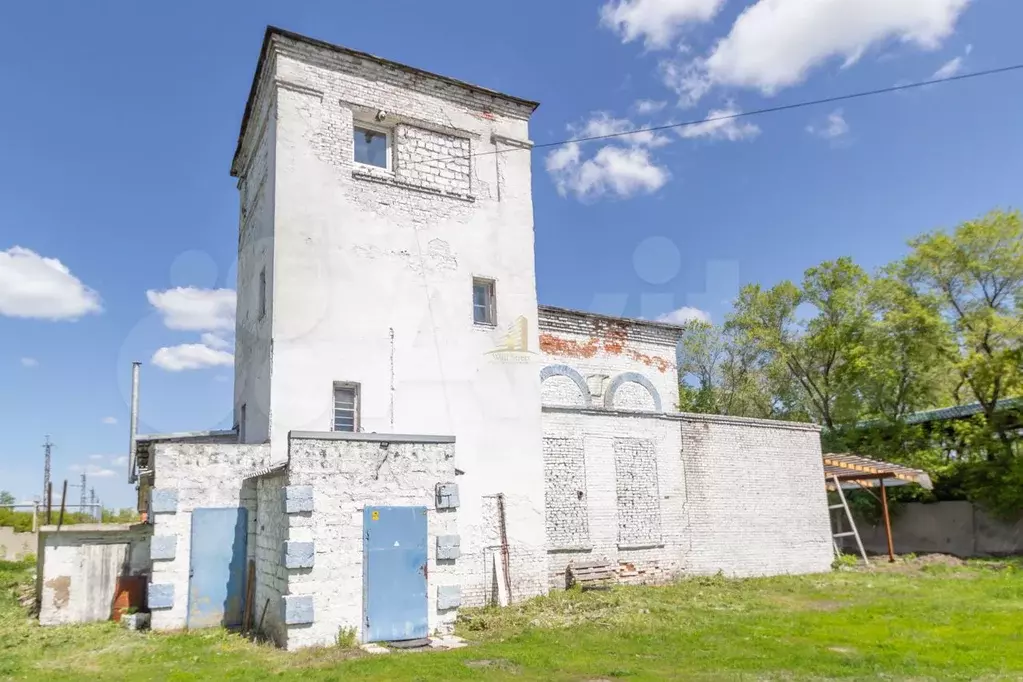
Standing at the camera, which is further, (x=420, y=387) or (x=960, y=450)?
(x=960, y=450)

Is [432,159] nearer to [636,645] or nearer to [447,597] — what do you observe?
[447,597]

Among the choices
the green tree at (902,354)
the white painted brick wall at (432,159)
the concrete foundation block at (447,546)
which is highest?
the white painted brick wall at (432,159)

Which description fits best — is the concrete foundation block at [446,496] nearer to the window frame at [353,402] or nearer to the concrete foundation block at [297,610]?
the concrete foundation block at [297,610]

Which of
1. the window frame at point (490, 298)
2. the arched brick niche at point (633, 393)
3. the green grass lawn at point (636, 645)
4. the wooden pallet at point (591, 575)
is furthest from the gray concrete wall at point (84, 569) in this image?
the arched brick niche at point (633, 393)

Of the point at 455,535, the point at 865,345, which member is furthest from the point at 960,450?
the point at 455,535

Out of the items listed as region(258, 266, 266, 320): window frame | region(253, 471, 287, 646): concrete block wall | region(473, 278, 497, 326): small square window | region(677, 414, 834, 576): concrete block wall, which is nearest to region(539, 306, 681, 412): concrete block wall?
region(677, 414, 834, 576): concrete block wall

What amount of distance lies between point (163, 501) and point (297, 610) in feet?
10.5

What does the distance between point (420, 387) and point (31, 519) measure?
22.4m

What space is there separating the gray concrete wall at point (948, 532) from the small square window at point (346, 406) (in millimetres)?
18425

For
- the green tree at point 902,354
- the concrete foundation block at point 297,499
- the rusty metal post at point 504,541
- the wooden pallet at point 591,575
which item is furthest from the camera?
the green tree at point 902,354

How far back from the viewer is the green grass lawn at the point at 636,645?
8234 mm

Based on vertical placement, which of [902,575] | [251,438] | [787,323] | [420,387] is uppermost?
[787,323]

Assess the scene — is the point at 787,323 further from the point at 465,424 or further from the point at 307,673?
the point at 307,673

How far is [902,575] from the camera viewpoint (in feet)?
56.5
